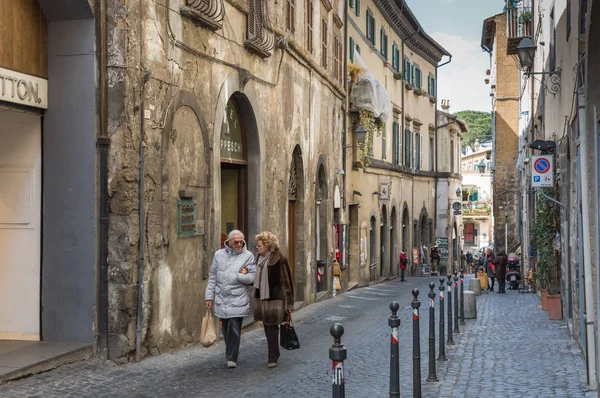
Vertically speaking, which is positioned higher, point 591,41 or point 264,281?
point 591,41

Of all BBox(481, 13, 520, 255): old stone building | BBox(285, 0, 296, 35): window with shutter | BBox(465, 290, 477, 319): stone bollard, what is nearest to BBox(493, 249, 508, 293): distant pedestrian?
BBox(465, 290, 477, 319): stone bollard

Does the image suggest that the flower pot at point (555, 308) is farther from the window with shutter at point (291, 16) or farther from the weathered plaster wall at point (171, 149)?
the window with shutter at point (291, 16)

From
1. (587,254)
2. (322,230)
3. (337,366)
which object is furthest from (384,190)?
(337,366)

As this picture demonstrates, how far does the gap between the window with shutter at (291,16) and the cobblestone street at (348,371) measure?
6.36 m

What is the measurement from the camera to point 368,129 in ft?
93.5

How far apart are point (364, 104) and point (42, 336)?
18.9 meters

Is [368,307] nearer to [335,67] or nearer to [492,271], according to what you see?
[335,67]

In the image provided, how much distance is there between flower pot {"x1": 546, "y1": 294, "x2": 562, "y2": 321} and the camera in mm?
16844

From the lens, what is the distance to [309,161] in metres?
20.1

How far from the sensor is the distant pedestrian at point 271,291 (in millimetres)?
10297

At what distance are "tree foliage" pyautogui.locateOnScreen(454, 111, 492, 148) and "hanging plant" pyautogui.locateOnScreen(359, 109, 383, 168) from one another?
92.5 m

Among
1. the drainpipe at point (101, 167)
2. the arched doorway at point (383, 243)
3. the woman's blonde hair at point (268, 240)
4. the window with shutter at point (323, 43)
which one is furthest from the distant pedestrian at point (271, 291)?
the arched doorway at point (383, 243)

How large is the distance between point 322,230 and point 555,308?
6.98 meters

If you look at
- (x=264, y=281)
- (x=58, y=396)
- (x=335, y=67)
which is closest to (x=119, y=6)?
(x=264, y=281)
